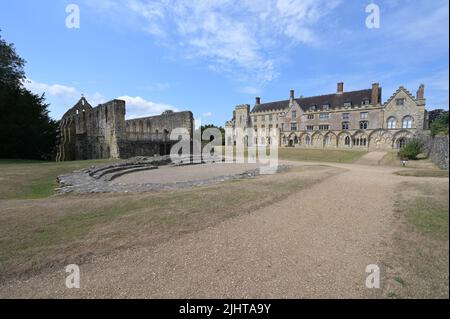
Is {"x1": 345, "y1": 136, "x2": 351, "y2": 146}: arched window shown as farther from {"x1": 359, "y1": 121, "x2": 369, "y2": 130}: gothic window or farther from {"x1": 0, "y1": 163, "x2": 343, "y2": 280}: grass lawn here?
{"x1": 0, "y1": 163, "x2": 343, "y2": 280}: grass lawn

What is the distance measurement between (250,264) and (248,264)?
35 millimetres

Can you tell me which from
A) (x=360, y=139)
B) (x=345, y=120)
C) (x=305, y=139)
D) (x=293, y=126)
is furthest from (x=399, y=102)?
(x=293, y=126)

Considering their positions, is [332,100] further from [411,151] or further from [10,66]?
[10,66]

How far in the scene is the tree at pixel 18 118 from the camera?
23.6 m

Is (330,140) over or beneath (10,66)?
beneath

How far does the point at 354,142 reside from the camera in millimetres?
45031

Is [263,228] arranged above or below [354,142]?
below

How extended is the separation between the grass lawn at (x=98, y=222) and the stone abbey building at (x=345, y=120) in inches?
1603

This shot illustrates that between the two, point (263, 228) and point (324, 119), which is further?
point (324, 119)

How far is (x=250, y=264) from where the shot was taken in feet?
12.6

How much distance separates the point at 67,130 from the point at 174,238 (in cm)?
3579
